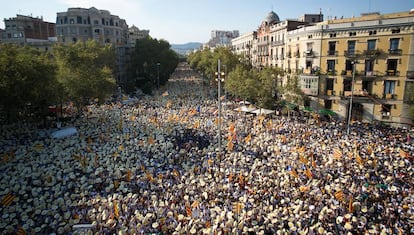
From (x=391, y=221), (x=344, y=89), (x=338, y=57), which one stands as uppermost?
(x=338, y=57)

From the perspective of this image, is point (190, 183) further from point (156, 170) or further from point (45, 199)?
point (45, 199)

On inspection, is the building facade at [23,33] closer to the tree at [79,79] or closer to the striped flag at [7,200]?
the tree at [79,79]

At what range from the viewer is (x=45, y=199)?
15.5 meters

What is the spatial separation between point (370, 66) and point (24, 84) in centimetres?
3342

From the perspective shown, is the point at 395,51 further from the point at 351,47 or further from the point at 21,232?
the point at 21,232

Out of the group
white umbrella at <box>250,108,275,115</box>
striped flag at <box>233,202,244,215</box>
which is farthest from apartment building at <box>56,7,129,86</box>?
striped flag at <box>233,202,244,215</box>

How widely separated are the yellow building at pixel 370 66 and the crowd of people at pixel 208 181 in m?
4.66

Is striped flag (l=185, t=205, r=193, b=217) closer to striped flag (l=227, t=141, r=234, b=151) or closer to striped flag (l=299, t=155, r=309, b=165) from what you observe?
striped flag (l=227, t=141, r=234, b=151)

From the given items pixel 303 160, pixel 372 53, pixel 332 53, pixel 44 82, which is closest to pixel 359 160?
pixel 303 160

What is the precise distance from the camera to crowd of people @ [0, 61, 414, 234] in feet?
43.7

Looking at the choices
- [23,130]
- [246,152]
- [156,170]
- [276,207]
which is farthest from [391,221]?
[23,130]

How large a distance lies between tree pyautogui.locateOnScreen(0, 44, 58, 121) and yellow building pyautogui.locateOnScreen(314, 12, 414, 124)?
28563mm

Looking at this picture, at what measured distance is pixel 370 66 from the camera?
30828mm

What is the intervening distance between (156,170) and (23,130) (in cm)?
1716
